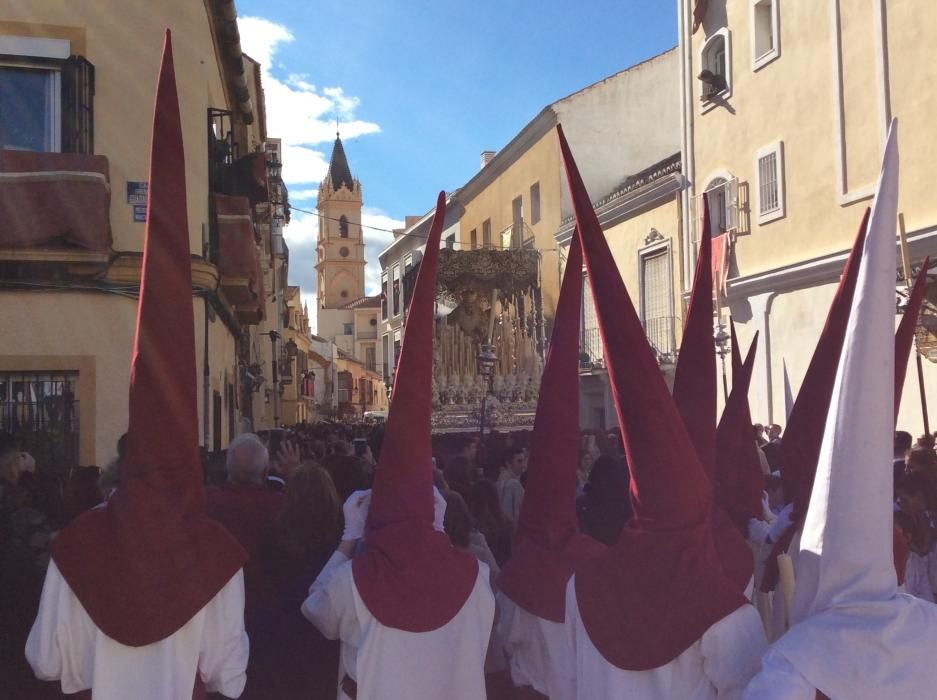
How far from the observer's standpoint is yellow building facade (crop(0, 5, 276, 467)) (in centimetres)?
957

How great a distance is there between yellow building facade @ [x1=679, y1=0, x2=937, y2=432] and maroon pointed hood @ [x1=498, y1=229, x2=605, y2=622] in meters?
10.2

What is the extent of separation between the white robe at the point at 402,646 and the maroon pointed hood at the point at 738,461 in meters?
1.17

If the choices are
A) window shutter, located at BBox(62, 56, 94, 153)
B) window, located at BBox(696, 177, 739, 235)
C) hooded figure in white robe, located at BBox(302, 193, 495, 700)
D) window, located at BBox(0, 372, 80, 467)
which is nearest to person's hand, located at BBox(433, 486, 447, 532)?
hooded figure in white robe, located at BBox(302, 193, 495, 700)

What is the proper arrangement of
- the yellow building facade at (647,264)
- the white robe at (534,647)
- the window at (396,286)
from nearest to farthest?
the white robe at (534,647)
the yellow building facade at (647,264)
the window at (396,286)

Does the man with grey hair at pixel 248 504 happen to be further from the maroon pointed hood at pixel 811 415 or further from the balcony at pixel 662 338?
the balcony at pixel 662 338

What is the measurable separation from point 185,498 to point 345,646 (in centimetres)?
86

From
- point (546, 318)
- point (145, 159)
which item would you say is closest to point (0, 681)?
point (145, 159)

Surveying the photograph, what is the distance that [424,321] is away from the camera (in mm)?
3363

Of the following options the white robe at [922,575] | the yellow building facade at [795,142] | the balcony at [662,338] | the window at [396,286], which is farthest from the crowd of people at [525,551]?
the window at [396,286]

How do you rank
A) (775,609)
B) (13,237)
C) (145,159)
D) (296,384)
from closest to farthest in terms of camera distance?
1. (775,609)
2. (13,237)
3. (145,159)
4. (296,384)

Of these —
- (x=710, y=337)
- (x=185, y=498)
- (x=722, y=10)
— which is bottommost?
(x=185, y=498)

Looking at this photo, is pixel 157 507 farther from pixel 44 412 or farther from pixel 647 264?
pixel 647 264

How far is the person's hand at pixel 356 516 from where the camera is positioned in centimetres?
348

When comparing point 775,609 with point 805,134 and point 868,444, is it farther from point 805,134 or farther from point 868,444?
point 805,134
